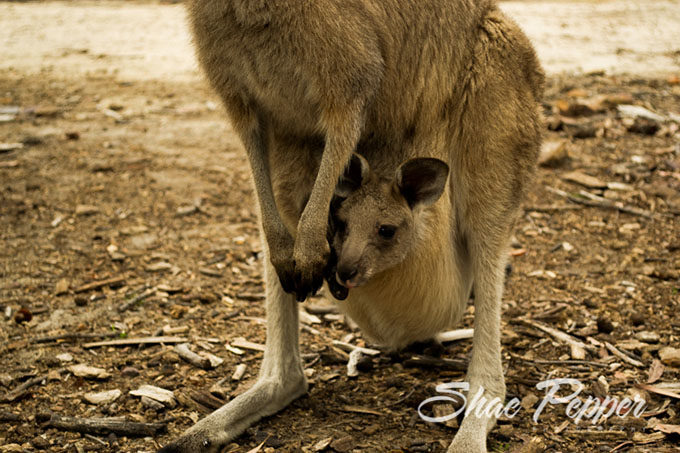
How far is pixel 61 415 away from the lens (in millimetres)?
3131

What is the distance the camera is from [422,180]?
3.02 metres

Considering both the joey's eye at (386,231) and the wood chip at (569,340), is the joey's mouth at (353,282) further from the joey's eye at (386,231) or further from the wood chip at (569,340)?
the wood chip at (569,340)

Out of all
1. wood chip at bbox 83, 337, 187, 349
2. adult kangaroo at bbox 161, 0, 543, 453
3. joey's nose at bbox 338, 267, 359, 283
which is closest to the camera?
adult kangaroo at bbox 161, 0, 543, 453

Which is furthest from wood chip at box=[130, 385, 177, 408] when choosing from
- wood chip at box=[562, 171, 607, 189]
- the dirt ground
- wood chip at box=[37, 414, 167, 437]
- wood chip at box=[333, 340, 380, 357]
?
wood chip at box=[562, 171, 607, 189]

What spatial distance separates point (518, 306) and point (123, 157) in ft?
11.0

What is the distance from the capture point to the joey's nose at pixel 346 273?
113 inches

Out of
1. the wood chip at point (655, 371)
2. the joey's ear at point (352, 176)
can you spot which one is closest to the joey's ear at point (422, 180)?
the joey's ear at point (352, 176)

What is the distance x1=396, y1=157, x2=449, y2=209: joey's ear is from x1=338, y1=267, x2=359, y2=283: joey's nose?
1.33 ft

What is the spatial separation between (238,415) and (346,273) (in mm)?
758

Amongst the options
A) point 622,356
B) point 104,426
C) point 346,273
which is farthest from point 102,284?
point 622,356

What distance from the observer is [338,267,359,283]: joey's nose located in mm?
2877

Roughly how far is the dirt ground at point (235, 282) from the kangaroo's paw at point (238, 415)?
6 cm

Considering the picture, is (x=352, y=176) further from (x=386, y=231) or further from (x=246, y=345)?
(x=246, y=345)

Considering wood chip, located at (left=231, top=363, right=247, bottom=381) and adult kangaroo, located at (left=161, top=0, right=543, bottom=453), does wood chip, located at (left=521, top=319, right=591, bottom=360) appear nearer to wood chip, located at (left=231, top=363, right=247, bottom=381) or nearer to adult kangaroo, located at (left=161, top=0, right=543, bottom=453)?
adult kangaroo, located at (left=161, top=0, right=543, bottom=453)
